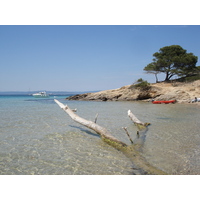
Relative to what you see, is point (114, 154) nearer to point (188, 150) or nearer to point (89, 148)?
point (89, 148)

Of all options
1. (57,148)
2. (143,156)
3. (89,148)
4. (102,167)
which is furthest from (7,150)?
(143,156)

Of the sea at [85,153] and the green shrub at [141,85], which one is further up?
the green shrub at [141,85]

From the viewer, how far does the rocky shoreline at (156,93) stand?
3894cm

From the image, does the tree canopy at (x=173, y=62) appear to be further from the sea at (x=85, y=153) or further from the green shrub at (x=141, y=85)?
the sea at (x=85, y=153)

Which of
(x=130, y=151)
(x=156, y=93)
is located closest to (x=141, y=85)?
(x=156, y=93)

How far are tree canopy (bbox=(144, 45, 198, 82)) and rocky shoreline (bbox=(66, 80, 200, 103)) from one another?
18.6 feet

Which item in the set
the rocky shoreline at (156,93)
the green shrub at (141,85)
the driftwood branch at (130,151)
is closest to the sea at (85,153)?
the driftwood branch at (130,151)

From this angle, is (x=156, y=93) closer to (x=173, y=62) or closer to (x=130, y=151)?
(x=173, y=62)

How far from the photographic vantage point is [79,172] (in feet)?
18.6

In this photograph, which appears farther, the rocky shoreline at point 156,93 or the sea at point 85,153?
the rocky shoreline at point 156,93

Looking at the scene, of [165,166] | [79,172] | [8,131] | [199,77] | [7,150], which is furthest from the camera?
→ [199,77]

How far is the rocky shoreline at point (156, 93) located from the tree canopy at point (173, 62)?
5682mm

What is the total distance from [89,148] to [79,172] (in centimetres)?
249

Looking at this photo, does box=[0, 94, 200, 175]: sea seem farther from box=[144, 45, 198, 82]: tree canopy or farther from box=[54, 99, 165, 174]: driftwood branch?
box=[144, 45, 198, 82]: tree canopy
